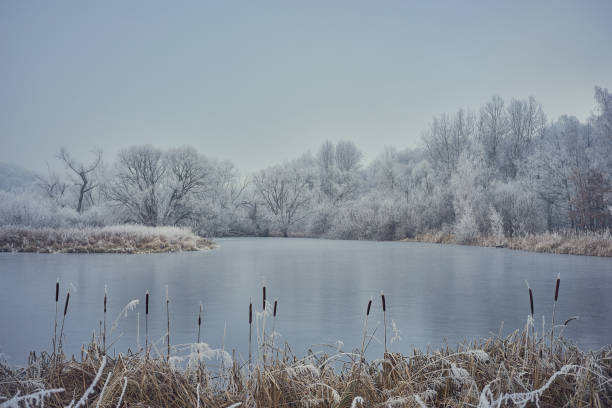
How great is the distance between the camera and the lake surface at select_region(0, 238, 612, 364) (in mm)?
4316

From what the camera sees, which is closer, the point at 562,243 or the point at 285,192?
the point at 562,243

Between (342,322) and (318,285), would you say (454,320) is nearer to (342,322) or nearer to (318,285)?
(342,322)

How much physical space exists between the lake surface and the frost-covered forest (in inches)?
340

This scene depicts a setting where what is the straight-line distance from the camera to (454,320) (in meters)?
5.20

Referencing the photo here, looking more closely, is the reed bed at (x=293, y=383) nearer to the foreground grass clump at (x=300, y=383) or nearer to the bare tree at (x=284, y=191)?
the foreground grass clump at (x=300, y=383)

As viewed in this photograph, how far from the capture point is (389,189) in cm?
3341

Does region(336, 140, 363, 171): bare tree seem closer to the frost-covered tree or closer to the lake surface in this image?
the frost-covered tree

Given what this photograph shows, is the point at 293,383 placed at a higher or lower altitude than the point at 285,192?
lower

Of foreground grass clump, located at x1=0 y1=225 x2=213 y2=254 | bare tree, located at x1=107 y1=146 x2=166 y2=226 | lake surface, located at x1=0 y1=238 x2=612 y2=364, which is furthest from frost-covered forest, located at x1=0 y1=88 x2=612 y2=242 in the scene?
lake surface, located at x1=0 y1=238 x2=612 y2=364

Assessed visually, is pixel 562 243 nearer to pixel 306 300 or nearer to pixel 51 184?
pixel 306 300

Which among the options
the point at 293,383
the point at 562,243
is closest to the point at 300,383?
the point at 293,383

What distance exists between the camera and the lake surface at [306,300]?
4316 mm

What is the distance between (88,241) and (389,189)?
22679 millimetres

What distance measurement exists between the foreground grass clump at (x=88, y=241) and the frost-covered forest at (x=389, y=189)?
10.1ft
